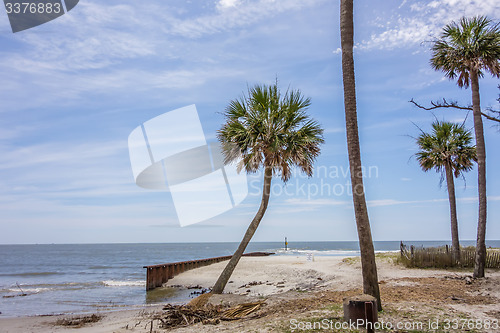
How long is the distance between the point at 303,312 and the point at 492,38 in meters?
12.8

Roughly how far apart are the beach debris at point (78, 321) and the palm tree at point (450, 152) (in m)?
17.9

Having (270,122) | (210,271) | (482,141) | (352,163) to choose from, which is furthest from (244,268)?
(352,163)

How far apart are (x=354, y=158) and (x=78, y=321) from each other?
33.2 feet

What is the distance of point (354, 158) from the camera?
8.62 meters

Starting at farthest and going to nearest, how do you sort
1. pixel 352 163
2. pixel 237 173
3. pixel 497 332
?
pixel 237 173, pixel 352 163, pixel 497 332

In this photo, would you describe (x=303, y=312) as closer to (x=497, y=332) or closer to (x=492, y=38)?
(x=497, y=332)

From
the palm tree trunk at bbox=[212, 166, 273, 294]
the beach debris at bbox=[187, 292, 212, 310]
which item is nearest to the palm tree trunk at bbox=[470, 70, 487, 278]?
the palm tree trunk at bbox=[212, 166, 273, 294]

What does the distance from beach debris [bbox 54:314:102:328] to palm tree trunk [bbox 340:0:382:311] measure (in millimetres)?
8766

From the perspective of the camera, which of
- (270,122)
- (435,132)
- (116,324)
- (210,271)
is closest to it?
(116,324)

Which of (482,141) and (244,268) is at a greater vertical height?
(482,141)

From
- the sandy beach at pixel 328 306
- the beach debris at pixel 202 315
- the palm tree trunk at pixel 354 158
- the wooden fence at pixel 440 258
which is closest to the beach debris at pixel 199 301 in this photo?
the sandy beach at pixel 328 306

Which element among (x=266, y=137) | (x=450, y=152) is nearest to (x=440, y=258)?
(x=450, y=152)

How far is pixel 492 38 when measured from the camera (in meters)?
14.3

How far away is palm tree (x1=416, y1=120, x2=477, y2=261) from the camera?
20484 millimetres
